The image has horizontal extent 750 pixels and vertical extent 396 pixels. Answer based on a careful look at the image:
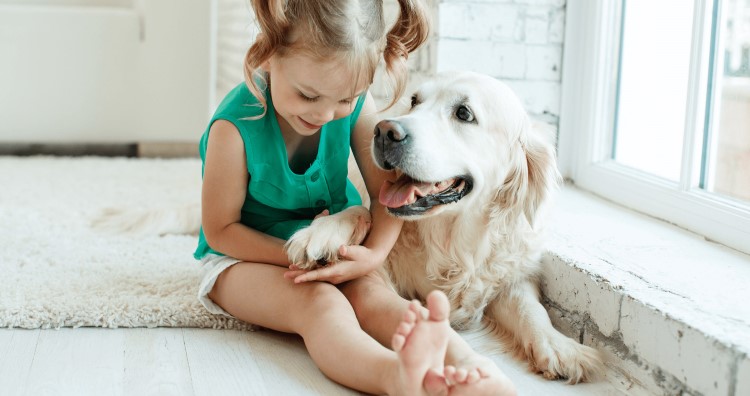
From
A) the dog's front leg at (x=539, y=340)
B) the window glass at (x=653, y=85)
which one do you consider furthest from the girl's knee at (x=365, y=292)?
the window glass at (x=653, y=85)

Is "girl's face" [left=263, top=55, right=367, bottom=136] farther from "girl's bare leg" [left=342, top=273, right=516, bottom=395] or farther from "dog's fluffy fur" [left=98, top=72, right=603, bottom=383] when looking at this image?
"girl's bare leg" [left=342, top=273, right=516, bottom=395]

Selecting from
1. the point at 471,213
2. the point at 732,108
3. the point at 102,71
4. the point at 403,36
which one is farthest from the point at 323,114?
the point at 102,71

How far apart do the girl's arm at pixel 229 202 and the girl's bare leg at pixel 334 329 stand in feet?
0.11

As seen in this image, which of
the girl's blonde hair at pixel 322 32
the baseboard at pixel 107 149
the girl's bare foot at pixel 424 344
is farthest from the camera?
the baseboard at pixel 107 149

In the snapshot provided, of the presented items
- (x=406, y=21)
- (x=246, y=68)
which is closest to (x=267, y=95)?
(x=246, y=68)

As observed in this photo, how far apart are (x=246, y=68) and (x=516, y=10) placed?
1.10 m

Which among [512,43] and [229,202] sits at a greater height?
[512,43]

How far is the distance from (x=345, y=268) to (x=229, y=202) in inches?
10.6

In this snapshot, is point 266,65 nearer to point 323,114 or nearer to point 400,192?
point 323,114

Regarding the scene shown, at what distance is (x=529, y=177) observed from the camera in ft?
5.23

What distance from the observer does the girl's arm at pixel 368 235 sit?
1.48m

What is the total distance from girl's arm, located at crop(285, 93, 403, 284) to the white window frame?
70 centimetres

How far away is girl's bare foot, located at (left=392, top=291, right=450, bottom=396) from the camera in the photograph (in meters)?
1.09

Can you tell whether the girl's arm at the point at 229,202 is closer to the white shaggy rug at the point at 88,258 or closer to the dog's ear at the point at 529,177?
the white shaggy rug at the point at 88,258
